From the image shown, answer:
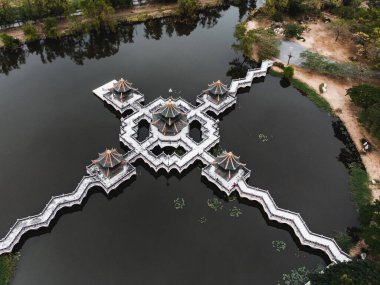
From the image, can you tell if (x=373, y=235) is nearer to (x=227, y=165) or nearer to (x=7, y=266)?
(x=227, y=165)

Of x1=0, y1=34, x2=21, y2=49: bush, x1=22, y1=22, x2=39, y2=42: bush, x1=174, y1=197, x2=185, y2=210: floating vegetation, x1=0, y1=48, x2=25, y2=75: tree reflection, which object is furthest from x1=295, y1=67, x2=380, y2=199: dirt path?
x1=0, y1=34, x2=21, y2=49: bush

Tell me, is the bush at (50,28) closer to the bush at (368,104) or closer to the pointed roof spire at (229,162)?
the pointed roof spire at (229,162)

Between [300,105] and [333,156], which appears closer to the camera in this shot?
[333,156]

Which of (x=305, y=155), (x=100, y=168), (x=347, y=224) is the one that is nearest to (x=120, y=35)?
(x=100, y=168)

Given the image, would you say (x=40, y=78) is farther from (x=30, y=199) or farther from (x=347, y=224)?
(x=347, y=224)

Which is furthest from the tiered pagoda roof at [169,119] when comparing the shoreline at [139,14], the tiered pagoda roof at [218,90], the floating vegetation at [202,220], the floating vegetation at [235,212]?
the shoreline at [139,14]

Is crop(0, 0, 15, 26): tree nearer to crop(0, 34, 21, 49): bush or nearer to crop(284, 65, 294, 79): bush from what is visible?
crop(0, 34, 21, 49): bush
